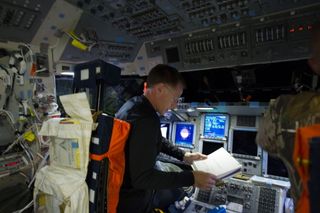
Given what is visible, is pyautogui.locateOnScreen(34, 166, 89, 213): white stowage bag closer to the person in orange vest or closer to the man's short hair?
the person in orange vest

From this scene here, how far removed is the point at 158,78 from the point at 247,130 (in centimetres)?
139

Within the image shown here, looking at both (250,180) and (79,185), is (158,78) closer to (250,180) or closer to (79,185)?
(79,185)

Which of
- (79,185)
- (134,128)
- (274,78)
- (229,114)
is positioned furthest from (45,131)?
(274,78)

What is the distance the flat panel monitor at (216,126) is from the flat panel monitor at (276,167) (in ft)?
1.76

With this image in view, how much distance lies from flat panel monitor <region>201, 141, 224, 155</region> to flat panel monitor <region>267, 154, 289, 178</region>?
0.55 metres

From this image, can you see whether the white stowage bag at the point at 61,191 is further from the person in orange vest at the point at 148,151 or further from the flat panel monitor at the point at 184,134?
the flat panel monitor at the point at 184,134

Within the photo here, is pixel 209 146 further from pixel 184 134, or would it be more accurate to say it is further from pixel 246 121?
pixel 246 121

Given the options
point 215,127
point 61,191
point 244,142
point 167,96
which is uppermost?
point 167,96

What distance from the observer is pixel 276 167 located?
2.28m

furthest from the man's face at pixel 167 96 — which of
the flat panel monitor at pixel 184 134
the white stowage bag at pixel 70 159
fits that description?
the flat panel monitor at pixel 184 134

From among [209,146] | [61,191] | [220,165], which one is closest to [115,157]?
[61,191]

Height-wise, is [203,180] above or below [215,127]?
below

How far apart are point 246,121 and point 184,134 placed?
0.81 meters

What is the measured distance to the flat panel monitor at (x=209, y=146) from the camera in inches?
107
